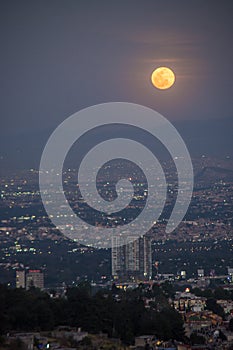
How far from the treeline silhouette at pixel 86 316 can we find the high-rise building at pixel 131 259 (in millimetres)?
10570

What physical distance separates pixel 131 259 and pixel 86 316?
14.0 m

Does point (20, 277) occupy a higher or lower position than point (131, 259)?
lower

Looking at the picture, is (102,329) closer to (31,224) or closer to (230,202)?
(31,224)

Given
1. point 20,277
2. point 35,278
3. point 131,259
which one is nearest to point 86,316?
point 20,277

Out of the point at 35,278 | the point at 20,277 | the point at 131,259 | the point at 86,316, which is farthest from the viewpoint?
the point at 131,259

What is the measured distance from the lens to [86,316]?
53.8ft

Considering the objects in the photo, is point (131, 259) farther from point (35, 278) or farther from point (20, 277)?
point (20, 277)

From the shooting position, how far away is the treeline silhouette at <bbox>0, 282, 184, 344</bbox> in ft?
51.3

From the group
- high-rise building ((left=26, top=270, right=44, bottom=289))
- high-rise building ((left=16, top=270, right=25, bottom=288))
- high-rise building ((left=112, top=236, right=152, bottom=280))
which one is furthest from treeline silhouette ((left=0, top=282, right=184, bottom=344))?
high-rise building ((left=112, top=236, right=152, bottom=280))

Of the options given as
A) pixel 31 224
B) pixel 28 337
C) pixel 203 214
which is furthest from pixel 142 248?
pixel 28 337

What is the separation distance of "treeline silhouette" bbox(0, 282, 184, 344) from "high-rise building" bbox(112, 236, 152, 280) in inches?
416

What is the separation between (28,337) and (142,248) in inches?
688

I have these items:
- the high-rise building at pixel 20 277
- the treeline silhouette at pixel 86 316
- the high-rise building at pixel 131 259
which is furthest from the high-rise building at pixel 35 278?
the treeline silhouette at pixel 86 316

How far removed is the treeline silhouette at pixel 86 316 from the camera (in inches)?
615
